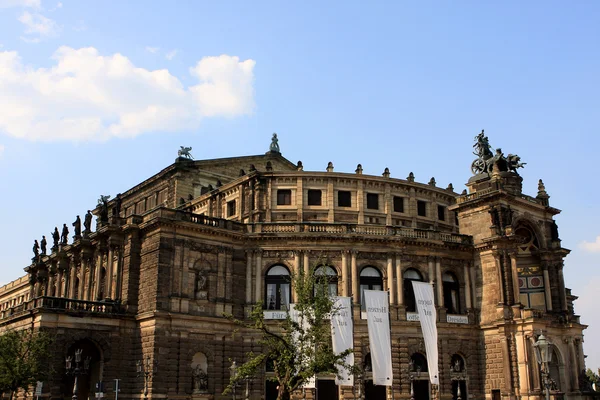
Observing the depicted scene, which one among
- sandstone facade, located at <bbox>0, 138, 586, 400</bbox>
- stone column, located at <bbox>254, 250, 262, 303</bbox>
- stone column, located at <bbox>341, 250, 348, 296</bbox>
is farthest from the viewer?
stone column, located at <bbox>341, 250, 348, 296</bbox>

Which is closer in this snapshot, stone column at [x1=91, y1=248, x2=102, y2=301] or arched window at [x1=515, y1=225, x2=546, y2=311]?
stone column at [x1=91, y1=248, x2=102, y2=301]

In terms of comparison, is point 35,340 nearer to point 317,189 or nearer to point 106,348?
point 106,348

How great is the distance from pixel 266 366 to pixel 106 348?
11.1m

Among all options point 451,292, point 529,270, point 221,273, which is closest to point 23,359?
point 221,273

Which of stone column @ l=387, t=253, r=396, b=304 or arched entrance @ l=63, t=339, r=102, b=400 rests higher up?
stone column @ l=387, t=253, r=396, b=304

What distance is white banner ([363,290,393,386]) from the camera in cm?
4584

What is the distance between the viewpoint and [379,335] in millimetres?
46281

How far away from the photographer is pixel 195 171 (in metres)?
66.7

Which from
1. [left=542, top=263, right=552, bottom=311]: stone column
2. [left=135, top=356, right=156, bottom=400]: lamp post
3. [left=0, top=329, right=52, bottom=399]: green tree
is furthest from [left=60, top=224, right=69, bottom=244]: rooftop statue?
[left=542, top=263, right=552, bottom=311]: stone column

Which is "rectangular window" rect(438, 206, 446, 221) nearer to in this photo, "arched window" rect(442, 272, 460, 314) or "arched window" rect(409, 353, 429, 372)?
"arched window" rect(442, 272, 460, 314)

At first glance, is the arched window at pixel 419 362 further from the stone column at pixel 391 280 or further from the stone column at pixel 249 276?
the stone column at pixel 249 276

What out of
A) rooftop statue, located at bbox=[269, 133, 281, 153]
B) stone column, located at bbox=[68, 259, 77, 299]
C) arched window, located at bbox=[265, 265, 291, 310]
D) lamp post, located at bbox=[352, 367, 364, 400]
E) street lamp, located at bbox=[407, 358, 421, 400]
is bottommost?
lamp post, located at bbox=[352, 367, 364, 400]

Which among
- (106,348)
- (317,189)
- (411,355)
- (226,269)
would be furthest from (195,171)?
(411,355)

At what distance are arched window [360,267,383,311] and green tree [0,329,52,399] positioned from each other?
2204 cm
